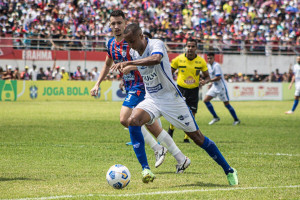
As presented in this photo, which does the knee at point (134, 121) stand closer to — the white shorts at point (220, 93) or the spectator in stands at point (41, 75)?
the white shorts at point (220, 93)

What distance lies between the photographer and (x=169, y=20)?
40.1 m

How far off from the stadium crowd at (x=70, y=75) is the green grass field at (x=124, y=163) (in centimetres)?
1417

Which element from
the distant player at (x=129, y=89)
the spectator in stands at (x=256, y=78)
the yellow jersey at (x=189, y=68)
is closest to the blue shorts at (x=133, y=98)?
the distant player at (x=129, y=89)

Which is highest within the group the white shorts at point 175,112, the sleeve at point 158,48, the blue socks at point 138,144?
the sleeve at point 158,48

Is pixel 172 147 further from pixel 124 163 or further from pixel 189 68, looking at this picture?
pixel 189 68

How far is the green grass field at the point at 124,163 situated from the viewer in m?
6.51

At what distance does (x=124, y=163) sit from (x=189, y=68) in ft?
14.8

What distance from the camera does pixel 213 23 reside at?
41562mm

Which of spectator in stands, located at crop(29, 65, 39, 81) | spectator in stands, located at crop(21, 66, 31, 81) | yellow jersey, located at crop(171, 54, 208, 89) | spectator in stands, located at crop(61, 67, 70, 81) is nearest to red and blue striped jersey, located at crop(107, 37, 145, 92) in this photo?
yellow jersey, located at crop(171, 54, 208, 89)

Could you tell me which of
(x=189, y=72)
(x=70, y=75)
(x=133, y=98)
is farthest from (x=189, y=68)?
(x=70, y=75)

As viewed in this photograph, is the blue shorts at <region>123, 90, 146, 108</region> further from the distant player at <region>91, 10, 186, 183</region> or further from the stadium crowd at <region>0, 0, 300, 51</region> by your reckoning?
the stadium crowd at <region>0, 0, 300, 51</region>

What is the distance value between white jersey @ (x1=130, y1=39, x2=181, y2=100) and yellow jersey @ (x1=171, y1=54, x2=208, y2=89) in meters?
5.64

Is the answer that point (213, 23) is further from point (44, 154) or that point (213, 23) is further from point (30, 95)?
point (44, 154)

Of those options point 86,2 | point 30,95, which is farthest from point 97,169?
point 86,2
